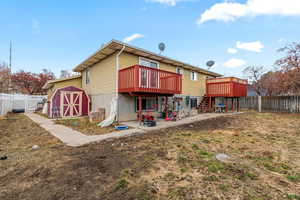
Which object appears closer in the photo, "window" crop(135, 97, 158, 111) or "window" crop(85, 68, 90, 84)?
"window" crop(135, 97, 158, 111)

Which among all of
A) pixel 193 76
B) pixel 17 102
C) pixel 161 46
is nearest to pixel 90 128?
pixel 161 46

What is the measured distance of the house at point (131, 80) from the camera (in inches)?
291

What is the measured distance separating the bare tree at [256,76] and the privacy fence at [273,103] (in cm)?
597

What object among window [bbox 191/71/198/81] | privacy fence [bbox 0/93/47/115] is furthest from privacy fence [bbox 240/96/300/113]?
privacy fence [bbox 0/93/47/115]

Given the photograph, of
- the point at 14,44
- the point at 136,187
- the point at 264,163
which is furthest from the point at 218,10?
the point at 14,44

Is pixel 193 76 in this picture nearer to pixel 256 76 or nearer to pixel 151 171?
pixel 151 171

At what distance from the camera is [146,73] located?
7434mm

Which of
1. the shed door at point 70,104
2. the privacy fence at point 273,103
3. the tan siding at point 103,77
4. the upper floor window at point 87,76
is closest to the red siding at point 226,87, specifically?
the privacy fence at point 273,103

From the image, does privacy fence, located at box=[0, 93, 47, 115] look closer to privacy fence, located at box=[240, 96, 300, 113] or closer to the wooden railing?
the wooden railing

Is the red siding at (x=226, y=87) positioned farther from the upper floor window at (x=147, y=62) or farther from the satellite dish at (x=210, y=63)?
the upper floor window at (x=147, y=62)

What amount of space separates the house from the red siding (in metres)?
3.37

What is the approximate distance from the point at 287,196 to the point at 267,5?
40.5ft

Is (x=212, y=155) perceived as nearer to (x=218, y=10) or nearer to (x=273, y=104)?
(x=218, y=10)

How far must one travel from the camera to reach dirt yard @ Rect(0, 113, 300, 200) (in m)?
2.11
